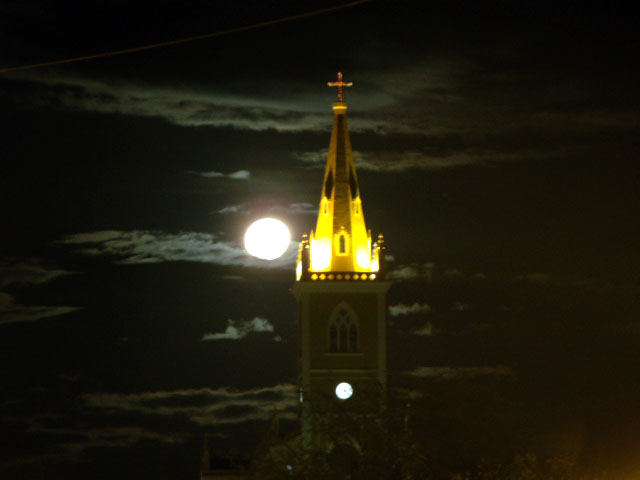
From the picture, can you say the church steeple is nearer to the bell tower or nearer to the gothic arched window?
the bell tower

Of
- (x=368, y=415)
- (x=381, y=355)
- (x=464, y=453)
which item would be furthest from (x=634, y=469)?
(x=381, y=355)

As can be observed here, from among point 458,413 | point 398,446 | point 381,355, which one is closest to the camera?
point 398,446

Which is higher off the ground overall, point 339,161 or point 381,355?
point 339,161

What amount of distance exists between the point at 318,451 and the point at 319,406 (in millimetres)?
3166

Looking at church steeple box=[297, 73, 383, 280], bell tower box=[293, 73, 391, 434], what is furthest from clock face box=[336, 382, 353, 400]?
church steeple box=[297, 73, 383, 280]

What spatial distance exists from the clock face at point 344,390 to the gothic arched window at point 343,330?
1.41 metres

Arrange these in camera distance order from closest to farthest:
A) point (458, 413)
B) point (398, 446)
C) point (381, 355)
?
point (398, 446)
point (458, 413)
point (381, 355)

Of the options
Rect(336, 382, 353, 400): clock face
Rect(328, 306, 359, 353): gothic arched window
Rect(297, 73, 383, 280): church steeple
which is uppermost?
Rect(297, 73, 383, 280): church steeple

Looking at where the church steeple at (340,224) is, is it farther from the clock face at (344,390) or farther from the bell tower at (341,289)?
the clock face at (344,390)

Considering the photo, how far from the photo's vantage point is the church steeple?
214 feet

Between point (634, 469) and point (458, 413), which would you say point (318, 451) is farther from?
point (634, 469)

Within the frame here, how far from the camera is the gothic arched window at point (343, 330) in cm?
6512

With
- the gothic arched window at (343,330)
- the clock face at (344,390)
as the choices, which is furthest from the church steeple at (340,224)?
the clock face at (344,390)

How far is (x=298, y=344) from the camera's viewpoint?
6600cm
